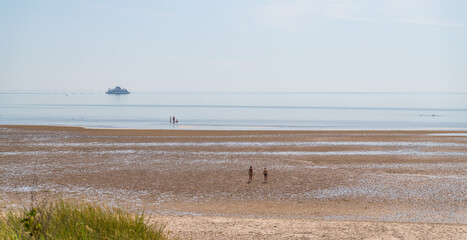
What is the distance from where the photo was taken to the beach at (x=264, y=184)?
13.6 metres

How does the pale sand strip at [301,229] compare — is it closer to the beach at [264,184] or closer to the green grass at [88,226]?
the beach at [264,184]

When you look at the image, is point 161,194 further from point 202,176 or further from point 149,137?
point 149,137

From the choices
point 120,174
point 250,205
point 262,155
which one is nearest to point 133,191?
point 120,174

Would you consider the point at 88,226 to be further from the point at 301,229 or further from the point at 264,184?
the point at 264,184

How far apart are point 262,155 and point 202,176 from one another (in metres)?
8.19

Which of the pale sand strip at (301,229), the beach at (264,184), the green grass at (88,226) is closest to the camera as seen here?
Answer: the green grass at (88,226)

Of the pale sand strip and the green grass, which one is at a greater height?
the green grass

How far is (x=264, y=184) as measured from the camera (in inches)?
839

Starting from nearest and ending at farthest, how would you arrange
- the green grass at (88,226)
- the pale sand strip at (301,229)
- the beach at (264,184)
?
1. the green grass at (88,226)
2. the pale sand strip at (301,229)
3. the beach at (264,184)

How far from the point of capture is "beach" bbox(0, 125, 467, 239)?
13.6m

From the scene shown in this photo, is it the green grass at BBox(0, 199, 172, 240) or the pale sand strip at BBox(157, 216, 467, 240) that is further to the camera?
the pale sand strip at BBox(157, 216, 467, 240)

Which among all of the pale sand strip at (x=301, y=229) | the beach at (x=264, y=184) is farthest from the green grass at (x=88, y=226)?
the pale sand strip at (x=301, y=229)

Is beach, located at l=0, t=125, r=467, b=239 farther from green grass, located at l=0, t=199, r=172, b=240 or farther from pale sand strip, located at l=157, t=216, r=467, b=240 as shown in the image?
green grass, located at l=0, t=199, r=172, b=240

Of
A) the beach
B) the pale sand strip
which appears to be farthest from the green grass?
the pale sand strip
